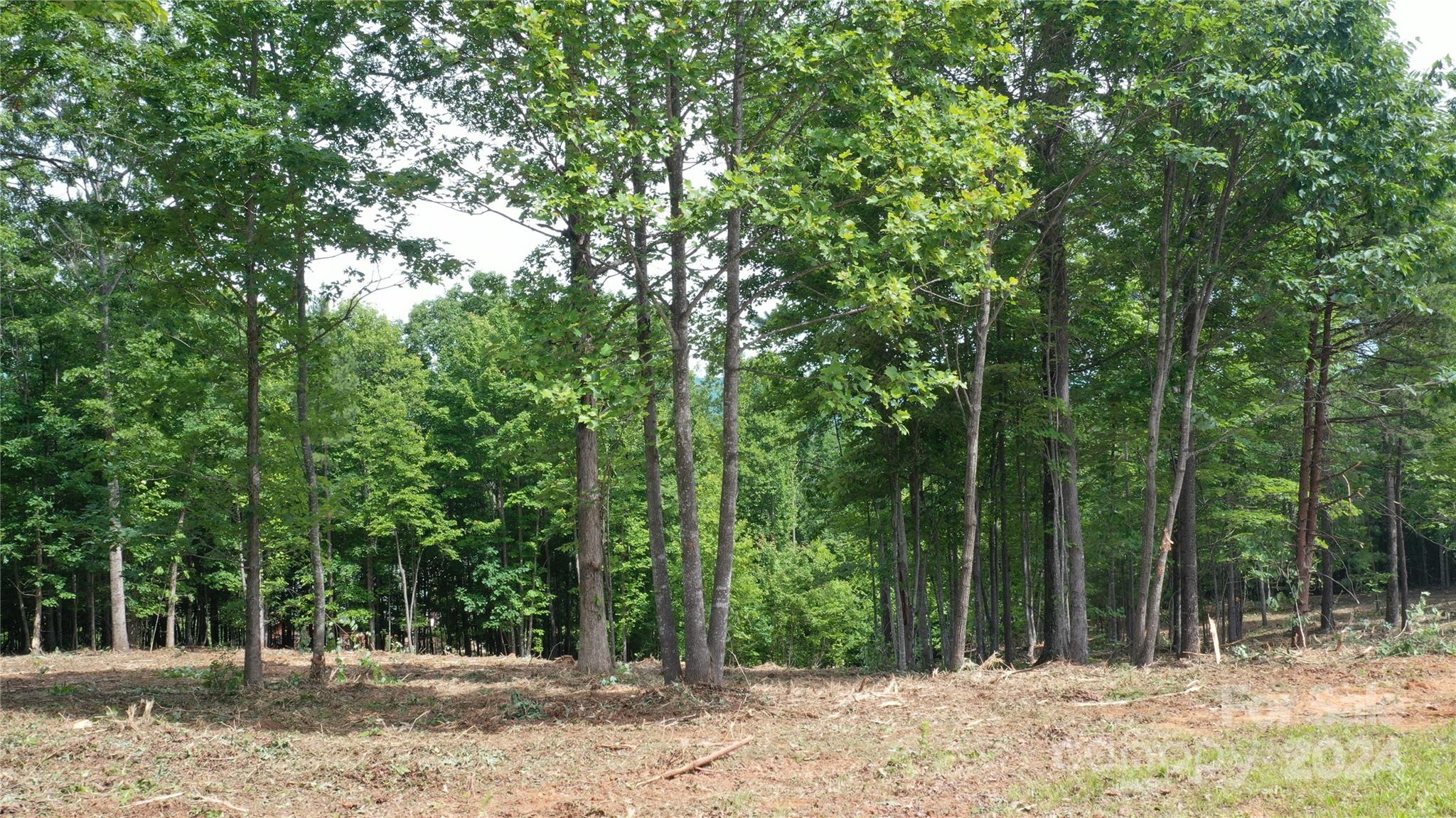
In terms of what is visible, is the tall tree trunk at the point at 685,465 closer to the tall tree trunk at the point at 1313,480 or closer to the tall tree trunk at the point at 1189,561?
the tall tree trunk at the point at 1313,480

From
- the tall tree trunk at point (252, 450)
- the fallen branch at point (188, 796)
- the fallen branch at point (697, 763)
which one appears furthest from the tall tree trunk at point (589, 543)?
the fallen branch at point (188, 796)

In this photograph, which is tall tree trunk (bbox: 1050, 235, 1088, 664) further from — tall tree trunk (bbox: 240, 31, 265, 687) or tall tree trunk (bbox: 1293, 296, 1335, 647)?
tall tree trunk (bbox: 240, 31, 265, 687)

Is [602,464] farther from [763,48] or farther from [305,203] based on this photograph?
[763,48]

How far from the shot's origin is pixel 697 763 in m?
7.82

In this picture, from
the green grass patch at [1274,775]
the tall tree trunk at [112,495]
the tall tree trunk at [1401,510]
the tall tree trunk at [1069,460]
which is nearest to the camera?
the green grass patch at [1274,775]

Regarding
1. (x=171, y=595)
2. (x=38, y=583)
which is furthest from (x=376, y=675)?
(x=38, y=583)

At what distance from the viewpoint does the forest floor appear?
670 centimetres

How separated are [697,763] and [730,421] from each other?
4.51 meters

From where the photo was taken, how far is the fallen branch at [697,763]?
7483 millimetres

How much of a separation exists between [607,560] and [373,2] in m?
18.3

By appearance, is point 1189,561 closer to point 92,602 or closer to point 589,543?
point 589,543

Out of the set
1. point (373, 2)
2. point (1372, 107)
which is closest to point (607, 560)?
point (373, 2)

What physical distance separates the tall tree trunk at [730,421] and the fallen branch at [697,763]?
260cm

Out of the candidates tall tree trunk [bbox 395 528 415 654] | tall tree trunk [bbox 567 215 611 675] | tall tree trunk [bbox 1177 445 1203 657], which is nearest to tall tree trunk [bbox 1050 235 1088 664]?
tall tree trunk [bbox 1177 445 1203 657]
